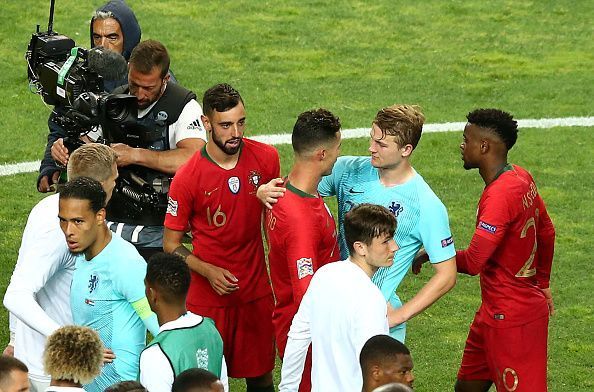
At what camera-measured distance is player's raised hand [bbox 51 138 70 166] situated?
8.36 metres

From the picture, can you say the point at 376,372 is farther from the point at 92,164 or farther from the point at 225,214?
the point at 225,214

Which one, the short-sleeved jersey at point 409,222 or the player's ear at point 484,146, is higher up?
the player's ear at point 484,146

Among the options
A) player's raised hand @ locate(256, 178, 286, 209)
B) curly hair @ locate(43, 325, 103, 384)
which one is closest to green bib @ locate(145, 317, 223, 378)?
curly hair @ locate(43, 325, 103, 384)

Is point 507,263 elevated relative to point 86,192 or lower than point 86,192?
lower

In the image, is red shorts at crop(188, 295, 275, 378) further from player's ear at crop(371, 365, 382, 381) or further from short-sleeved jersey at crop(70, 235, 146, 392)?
player's ear at crop(371, 365, 382, 381)

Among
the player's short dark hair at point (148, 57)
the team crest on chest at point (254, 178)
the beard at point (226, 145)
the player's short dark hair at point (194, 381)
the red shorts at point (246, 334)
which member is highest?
the player's short dark hair at point (148, 57)

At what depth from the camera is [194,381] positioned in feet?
17.8

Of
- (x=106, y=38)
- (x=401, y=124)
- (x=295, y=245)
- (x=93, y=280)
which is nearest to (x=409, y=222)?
(x=401, y=124)

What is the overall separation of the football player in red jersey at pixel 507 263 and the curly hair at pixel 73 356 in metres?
2.57

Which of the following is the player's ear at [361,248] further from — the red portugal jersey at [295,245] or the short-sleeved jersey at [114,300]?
the short-sleeved jersey at [114,300]

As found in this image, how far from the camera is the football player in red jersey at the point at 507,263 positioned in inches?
299

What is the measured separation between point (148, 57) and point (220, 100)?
838 mm

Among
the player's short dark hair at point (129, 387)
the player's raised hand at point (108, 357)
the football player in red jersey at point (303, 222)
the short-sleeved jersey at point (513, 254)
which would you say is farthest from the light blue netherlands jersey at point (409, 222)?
the player's short dark hair at point (129, 387)

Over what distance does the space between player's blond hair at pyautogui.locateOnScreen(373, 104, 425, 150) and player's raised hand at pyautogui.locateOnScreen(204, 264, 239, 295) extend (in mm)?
1210
